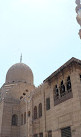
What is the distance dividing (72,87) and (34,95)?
6491 mm

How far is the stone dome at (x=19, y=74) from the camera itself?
24.5m

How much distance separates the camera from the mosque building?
11.5 metres

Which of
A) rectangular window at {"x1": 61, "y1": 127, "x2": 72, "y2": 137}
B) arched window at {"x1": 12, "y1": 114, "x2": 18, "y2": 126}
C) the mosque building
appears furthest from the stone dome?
rectangular window at {"x1": 61, "y1": 127, "x2": 72, "y2": 137}

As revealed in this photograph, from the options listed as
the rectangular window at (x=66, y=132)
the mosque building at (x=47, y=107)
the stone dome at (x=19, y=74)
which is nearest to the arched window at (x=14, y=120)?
the mosque building at (x=47, y=107)

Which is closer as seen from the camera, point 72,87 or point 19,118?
point 72,87

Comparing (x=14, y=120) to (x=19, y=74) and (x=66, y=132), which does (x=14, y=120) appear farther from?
(x=66, y=132)

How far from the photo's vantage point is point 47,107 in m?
14.8

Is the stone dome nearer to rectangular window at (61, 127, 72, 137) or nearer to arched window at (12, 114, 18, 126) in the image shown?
arched window at (12, 114, 18, 126)

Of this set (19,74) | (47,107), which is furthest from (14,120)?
(19,74)

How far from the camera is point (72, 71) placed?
40.4 ft

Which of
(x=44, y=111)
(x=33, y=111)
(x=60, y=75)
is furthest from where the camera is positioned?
(x=33, y=111)

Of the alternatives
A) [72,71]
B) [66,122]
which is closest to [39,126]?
[66,122]

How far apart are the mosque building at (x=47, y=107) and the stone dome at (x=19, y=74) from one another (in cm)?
49

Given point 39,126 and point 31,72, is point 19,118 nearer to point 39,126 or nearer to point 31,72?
point 39,126
